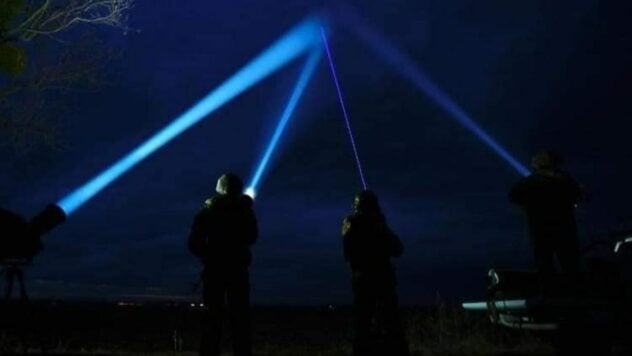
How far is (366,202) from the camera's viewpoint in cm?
763

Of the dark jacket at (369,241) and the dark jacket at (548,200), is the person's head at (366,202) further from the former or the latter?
the dark jacket at (548,200)

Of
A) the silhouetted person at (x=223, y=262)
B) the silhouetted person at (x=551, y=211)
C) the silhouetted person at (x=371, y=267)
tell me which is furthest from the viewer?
the silhouetted person at (x=371, y=267)

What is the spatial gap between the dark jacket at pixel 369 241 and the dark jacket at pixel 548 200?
1.45 meters

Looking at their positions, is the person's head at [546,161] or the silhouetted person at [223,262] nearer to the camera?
the silhouetted person at [223,262]

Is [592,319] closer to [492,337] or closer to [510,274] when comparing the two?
[510,274]

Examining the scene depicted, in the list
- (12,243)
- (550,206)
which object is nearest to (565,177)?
(550,206)

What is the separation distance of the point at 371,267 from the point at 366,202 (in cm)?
75

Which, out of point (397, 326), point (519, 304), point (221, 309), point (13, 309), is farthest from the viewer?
point (397, 326)

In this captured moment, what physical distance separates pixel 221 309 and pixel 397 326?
6.66ft

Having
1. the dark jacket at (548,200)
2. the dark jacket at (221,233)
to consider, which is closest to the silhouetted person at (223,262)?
the dark jacket at (221,233)

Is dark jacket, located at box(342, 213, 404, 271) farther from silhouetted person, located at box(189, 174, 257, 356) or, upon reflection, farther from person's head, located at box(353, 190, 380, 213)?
silhouetted person, located at box(189, 174, 257, 356)

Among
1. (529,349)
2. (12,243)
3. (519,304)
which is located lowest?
(529,349)

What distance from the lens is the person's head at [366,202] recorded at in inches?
301

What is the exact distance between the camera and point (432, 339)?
10297mm
